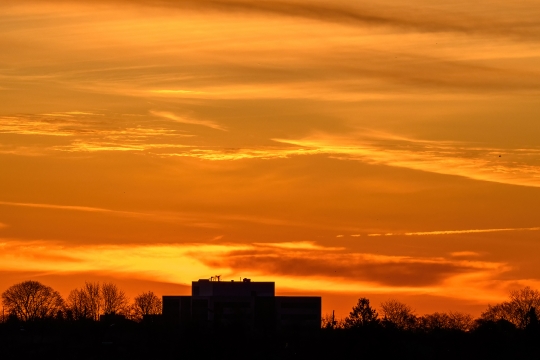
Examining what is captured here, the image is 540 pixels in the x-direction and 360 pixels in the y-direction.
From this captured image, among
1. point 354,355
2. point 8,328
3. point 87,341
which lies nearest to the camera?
point 354,355

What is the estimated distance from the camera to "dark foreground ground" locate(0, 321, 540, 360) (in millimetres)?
146250

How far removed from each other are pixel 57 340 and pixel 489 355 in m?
61.7

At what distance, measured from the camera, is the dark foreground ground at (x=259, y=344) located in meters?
146

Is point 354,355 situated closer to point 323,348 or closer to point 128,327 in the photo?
point 323,348

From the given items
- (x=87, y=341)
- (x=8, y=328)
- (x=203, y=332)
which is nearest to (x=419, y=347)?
(x=203, y=332)

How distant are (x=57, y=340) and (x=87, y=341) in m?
4.75

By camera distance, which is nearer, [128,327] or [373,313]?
[373,313]

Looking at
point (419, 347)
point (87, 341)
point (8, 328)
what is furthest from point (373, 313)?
point (8, 328)

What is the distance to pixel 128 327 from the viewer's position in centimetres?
19562

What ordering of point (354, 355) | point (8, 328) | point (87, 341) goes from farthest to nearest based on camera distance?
point (8, 328)
point (87, 341)
point (354, 355)

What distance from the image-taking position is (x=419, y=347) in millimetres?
160125

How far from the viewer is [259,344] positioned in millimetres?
158875

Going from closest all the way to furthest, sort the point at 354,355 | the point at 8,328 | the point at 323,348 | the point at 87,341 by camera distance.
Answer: the point at 354,355 → the point at 323,348 → the point at 87,341 → the point at 8,328

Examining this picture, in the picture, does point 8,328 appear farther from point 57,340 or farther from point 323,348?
point 323,348
